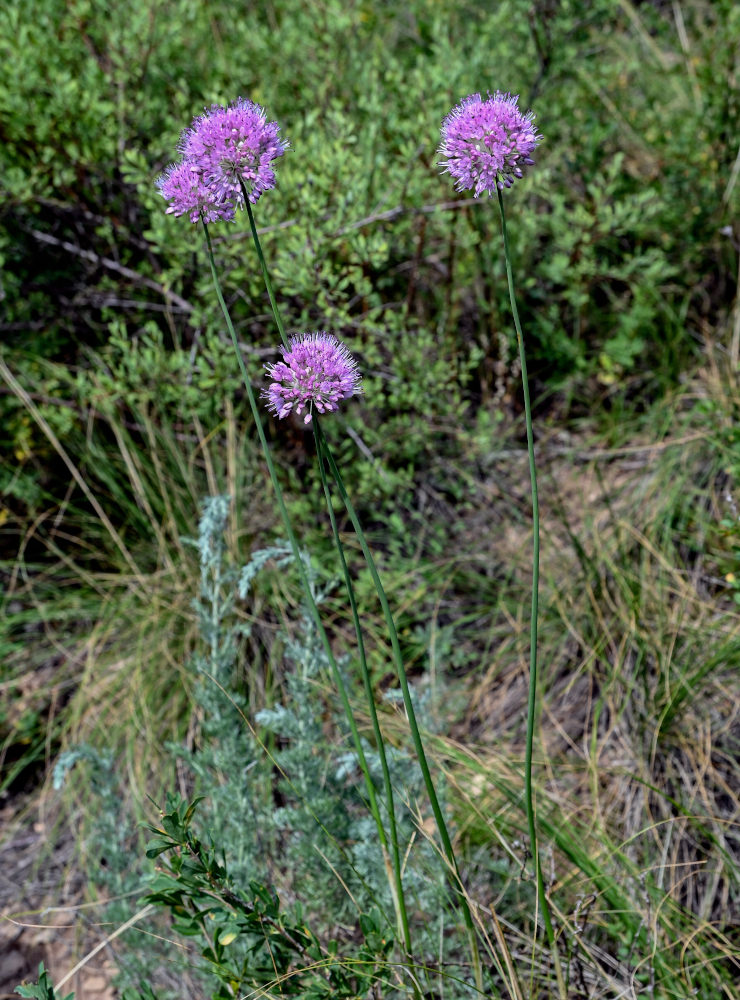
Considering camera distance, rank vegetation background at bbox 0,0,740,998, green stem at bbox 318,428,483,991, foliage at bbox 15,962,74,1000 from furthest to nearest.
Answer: vegetation background at bbox 0,0,740,998 < foliage at bbox 15,962,74,1000 < green stem at bbox 318,428,483,991

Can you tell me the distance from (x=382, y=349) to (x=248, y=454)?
26.3 inches

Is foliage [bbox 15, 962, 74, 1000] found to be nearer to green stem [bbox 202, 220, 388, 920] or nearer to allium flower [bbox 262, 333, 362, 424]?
green stem [bbox 202, 220, 388, 920]

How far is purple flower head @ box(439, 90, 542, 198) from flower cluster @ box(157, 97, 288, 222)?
0.26 meters

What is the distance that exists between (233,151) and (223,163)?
0.08 feet

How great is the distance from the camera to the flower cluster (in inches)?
48.0

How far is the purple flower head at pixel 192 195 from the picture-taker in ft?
4.12

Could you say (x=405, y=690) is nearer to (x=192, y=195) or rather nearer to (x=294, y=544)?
(x=294, y=544)

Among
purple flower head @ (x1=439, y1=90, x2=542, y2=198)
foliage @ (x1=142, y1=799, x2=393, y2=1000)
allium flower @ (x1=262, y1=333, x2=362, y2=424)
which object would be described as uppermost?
purple flower head @ (x1=439, y1=90, x2=542, y2=198)

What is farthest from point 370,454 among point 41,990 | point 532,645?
point 41,990

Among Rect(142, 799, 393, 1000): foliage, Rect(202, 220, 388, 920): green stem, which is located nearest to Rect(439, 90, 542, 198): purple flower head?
Rect(202, 220, 388, 920): green stem

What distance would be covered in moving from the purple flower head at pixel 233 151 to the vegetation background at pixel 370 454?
1004 mm

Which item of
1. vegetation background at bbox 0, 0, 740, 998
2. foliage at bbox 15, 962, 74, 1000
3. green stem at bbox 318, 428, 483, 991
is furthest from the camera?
vegetation background at bbox 0, 0, 740, 998

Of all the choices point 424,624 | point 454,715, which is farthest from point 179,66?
point 454,715

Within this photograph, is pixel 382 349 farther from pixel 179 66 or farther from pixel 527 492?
pixel 179 66
